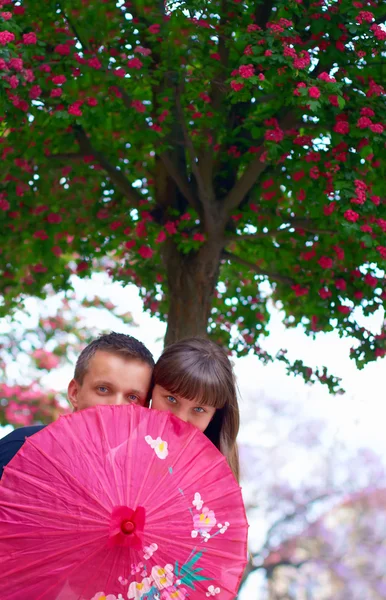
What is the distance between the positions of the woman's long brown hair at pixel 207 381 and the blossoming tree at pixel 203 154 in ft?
6.74

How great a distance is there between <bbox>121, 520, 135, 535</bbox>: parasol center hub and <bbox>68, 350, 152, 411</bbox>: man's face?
2.59 feet

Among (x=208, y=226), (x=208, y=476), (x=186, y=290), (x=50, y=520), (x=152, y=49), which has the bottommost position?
(x=50, y=520)

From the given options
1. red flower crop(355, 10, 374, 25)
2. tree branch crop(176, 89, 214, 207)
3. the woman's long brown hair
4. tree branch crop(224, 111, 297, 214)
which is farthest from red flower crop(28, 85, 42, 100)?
the woman's long brown hair

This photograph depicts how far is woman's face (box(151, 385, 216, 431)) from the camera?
127 inches

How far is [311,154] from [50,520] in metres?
3.69

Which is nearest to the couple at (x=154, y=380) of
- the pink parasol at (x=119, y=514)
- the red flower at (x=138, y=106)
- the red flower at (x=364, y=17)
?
the pink parasol at (x=119, y=514)

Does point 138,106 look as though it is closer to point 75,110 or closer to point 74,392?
point 75,110

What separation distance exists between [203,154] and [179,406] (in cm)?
342

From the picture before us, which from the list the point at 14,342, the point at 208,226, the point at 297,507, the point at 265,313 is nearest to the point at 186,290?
the point at 208,226

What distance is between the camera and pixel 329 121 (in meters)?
5.47

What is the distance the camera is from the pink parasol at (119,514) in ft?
8.00

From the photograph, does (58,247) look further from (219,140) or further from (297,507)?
(297,507)

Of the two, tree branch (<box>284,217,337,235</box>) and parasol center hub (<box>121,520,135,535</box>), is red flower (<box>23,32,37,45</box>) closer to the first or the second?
tree branch (<box>284,217,337,235</box>)

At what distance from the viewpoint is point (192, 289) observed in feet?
21.1
